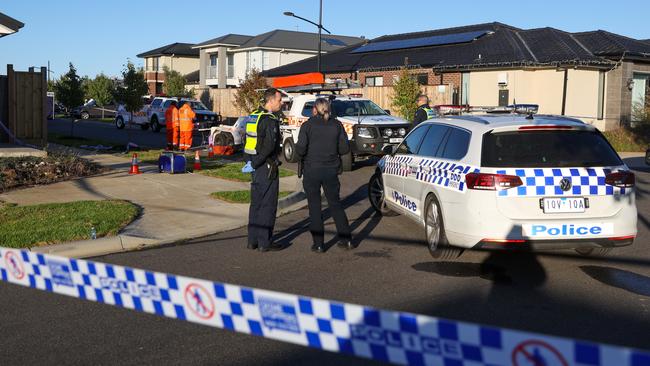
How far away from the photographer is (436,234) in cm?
787

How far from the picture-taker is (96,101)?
6156 centimetres

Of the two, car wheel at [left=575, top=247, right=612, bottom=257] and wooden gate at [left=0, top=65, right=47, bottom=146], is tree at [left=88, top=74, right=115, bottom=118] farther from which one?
car wheel at [left=575, top=247, right=612, bottom=257]

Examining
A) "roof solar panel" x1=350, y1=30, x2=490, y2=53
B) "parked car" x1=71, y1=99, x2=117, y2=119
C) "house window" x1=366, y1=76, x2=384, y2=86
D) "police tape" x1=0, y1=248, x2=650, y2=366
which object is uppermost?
"roof solar panel" x1=350, y1=30, x2=490, y2=53

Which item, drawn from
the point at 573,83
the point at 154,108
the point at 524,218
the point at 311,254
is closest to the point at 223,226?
the point at 311,254

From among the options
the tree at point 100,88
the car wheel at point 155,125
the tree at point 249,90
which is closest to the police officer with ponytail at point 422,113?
the car wheel at point 155,125

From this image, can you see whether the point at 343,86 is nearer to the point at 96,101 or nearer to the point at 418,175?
the point at 418,175

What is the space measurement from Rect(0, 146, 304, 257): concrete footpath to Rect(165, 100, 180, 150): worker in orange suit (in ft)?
14.1

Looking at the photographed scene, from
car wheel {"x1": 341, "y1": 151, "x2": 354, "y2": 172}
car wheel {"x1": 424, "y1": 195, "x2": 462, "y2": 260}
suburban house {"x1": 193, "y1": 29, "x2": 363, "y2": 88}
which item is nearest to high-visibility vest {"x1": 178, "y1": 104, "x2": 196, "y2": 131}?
car wheel {"x1": 341, "y1": 151, "x2": 354, "y2": 172}

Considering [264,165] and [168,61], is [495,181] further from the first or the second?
[168,61]

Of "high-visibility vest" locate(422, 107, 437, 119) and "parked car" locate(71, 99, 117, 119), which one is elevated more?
"parked car" locate(71, 99, 117, 119)

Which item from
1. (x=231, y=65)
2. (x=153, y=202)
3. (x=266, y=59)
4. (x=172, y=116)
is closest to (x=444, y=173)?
(x=153, y=202)

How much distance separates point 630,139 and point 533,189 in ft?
71.3

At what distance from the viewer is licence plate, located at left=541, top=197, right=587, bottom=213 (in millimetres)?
6934

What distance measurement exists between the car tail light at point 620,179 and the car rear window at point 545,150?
0.49 ft
